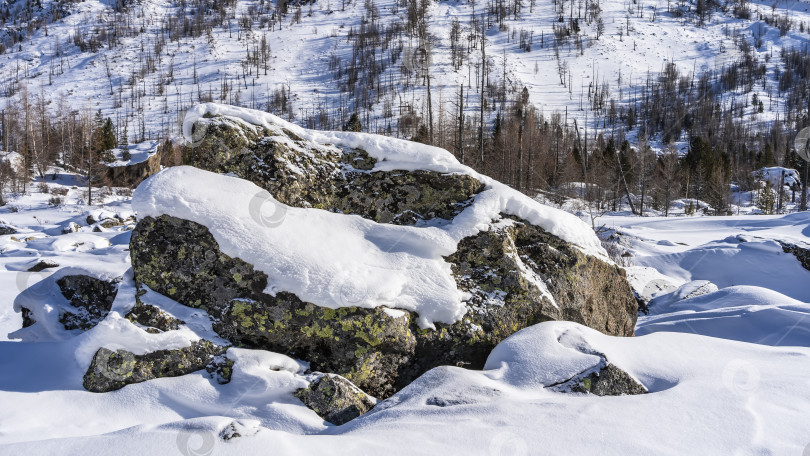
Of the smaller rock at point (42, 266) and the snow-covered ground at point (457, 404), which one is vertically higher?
the snow-covered ground at point (457, 404)

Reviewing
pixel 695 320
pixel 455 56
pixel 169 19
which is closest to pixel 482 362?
pixel 695 320

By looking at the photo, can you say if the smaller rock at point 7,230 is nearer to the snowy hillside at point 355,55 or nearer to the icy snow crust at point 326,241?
the icy snow crust at point 326,241

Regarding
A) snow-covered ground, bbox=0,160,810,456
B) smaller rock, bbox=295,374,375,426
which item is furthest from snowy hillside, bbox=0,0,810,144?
smaller rock, bbox=295,374,375,426

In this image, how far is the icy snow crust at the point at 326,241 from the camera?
3.55 meters

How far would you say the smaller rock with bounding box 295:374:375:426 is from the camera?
294cm

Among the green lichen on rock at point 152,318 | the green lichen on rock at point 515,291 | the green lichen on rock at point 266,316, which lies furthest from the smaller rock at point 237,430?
the green lichen on rock at point 515,291

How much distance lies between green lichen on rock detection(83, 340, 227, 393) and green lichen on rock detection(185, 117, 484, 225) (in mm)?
1673

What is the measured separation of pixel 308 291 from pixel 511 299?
180cm

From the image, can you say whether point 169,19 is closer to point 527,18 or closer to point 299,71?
point 299,71

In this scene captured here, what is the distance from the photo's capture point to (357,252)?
153 inches

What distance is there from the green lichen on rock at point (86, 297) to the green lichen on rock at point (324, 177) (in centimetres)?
156

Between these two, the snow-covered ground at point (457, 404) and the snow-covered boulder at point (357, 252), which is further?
the snow-covered boulder at point (357, 252)

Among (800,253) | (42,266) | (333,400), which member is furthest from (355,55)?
(333,400)

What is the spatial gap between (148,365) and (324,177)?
2.36 m
